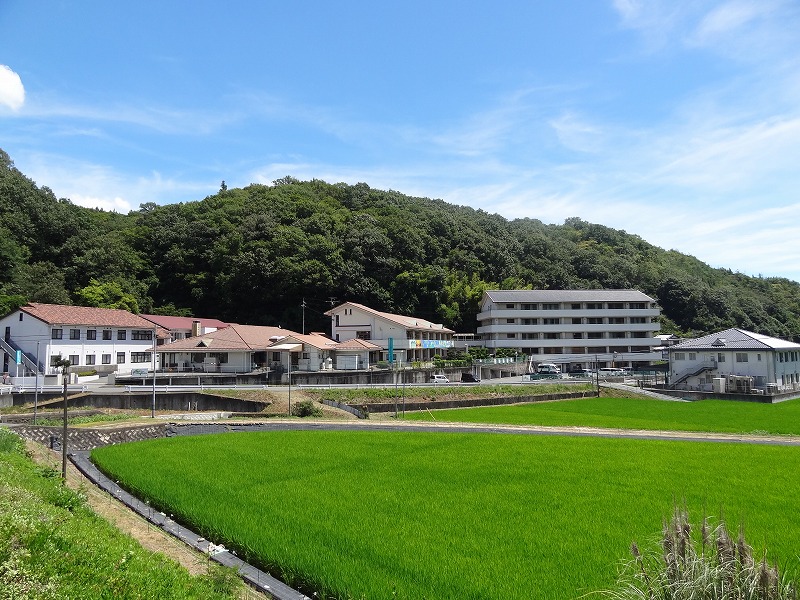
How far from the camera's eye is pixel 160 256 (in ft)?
210

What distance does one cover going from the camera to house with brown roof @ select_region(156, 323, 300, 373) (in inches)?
1655

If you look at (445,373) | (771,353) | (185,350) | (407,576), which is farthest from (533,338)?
(407,576)

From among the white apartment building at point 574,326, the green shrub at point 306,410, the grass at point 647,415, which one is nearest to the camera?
the grass at point 647,415

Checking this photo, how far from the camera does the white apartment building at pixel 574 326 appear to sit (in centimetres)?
6125

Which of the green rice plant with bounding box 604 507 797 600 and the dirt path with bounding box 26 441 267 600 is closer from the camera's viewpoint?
the green rice plant with bounding box 604 507 797 600

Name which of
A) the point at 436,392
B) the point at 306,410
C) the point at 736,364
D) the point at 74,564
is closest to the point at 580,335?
the point at 736,364

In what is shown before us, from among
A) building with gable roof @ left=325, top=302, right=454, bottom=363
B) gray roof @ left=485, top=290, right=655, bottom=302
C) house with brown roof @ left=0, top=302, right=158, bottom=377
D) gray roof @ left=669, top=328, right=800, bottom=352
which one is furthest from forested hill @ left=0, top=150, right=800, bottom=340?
gray roof @ left=669, top=328, right=800, bottom=352

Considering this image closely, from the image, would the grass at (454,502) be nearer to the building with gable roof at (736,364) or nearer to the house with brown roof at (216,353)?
the house with brown roof at (216,353)

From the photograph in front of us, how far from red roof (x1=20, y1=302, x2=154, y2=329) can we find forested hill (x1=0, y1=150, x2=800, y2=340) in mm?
9676

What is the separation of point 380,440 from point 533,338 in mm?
44964

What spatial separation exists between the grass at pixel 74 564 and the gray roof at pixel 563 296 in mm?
55078

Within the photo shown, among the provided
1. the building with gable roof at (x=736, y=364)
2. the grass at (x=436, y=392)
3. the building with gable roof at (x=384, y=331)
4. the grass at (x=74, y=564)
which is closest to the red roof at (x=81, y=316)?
the building with gable roof at (x=384, y=331)

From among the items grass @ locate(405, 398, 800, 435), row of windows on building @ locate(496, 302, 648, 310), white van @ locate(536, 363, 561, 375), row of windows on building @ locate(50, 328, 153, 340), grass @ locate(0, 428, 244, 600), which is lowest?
grass @ locate(405, 398, 800, 435)

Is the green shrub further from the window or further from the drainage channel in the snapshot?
the window
